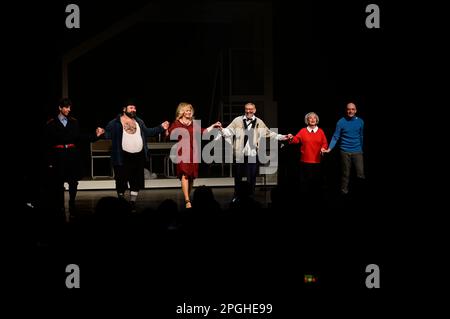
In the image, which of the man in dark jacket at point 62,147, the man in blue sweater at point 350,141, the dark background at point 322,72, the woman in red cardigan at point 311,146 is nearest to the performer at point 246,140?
the woman in red cardigan at point 311,146

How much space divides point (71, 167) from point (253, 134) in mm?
2073

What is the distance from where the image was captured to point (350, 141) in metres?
8.08

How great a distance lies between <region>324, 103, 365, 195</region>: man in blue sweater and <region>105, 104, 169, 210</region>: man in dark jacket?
7.14 ft

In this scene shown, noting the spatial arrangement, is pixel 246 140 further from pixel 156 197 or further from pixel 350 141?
pixel 156 197

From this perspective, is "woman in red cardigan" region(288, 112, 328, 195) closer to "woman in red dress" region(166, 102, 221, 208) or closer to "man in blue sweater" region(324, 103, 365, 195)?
"man in blue sweater" region(324, 103, 365, 195)

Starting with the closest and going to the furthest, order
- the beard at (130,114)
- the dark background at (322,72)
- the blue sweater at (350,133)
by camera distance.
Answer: the beard at (130,114) < the dark background at (322,72) < the blue sweater at (350,133)

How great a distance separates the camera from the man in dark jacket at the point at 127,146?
23.7 ft

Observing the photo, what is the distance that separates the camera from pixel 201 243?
11.2 ft

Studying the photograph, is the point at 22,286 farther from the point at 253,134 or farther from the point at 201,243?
the point at 253,134

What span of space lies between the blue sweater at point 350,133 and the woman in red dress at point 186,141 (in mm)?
1625

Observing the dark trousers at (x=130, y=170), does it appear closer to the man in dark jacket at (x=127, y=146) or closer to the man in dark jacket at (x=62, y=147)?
the man in dark jacket at (x=127, y=146)

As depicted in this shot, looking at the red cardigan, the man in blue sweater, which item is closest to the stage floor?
the red cardigan

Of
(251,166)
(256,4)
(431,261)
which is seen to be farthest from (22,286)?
(256,4)

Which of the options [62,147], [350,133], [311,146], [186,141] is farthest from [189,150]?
[350,133]
